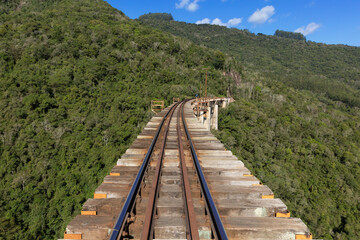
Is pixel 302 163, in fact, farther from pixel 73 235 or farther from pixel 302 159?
pixel 73 235

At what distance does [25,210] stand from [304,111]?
75.6 meters

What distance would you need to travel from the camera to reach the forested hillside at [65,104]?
23469 millimetres

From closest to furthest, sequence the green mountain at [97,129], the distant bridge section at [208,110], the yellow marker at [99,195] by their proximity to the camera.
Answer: the yellow marker at [99,195], the distant bridge section at [208,110], the green mountain at [97,129]

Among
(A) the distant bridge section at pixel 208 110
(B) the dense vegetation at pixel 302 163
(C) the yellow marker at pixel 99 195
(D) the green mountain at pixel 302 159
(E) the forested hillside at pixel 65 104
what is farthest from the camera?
(D) the green mountain at pixel 302 159

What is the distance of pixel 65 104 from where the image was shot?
110 ft

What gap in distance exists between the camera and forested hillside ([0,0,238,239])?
924 inches

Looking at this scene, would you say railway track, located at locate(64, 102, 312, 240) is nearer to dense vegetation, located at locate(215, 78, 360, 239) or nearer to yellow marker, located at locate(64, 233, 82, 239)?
yellow marker, located at locate(64, 233, 82, 239)

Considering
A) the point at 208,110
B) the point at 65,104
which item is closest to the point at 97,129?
the point at 65,104

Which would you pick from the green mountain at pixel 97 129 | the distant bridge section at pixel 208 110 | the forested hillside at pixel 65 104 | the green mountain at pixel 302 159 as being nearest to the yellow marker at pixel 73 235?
the distant bridge section at pixel 208 110

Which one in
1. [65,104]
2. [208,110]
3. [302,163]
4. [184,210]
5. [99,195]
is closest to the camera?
[184,210]

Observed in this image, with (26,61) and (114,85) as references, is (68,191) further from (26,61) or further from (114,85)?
(26,61)

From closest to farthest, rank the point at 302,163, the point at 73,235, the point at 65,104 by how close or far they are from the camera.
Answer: the point at 73,235, the point at 65,104, the point at 302,163

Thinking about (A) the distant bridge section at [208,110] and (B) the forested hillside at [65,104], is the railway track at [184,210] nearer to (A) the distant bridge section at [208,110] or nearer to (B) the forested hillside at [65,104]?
(A) the distant bridge section at [208,110]

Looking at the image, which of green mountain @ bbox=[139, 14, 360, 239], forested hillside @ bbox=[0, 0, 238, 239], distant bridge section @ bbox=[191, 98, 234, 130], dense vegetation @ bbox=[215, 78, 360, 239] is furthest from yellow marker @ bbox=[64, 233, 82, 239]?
green mountain @ bbox=[139, 14, 360, 239]
